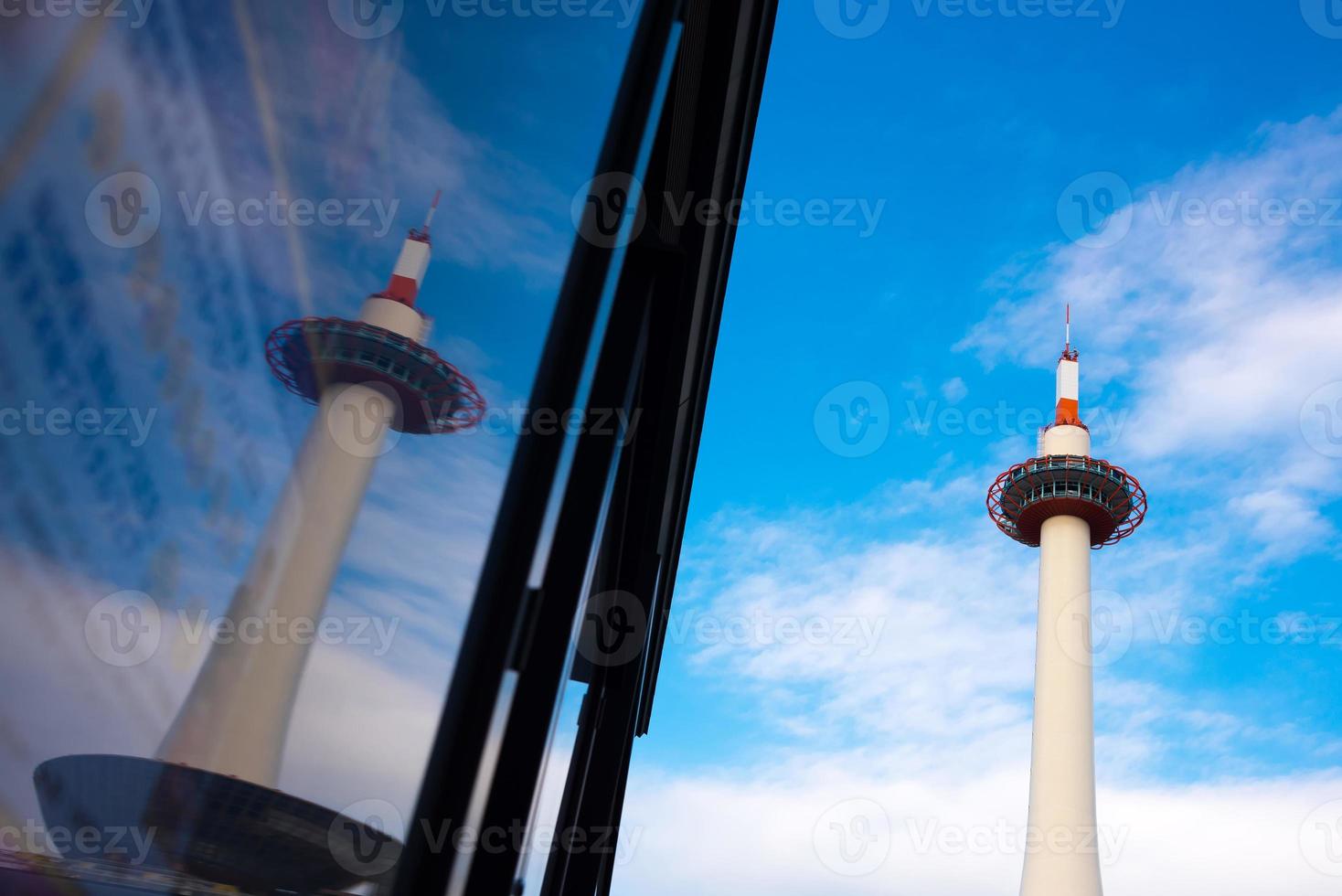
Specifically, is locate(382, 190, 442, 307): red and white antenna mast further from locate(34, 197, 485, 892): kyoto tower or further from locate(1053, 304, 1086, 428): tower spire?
locate(1053, 304, 1086, 428): tower spire

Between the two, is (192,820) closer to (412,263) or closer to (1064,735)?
(412,263)

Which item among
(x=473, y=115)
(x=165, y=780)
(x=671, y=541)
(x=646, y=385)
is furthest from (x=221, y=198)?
(x=671, y=541)

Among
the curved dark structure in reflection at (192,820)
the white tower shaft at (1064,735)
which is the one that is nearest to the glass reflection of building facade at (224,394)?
the curved dark structure in reflection at (192,820)

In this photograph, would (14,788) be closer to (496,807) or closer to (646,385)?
(496,807)

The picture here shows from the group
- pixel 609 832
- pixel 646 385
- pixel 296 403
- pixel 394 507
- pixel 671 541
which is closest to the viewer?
pixel 296 403

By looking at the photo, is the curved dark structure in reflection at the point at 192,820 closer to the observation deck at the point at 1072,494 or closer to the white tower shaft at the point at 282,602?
the white tower shaft at the point at 282,602

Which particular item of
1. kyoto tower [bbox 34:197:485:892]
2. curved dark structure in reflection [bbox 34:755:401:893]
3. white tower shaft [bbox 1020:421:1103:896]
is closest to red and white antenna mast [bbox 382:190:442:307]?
kyoto tower [bbox 34:197:485:892]
